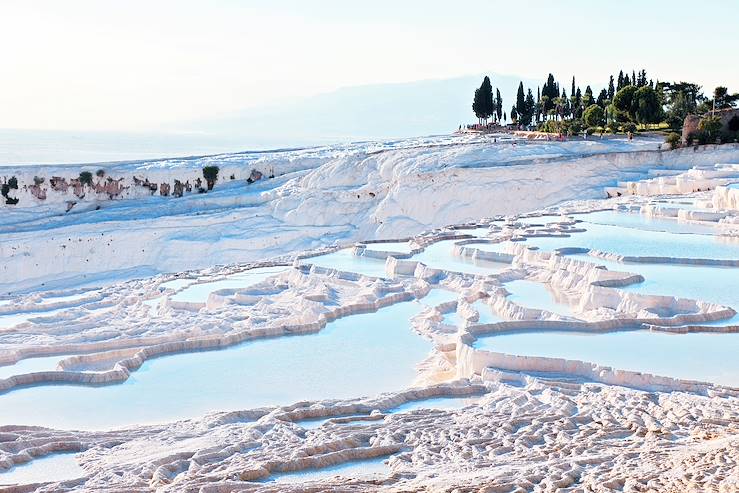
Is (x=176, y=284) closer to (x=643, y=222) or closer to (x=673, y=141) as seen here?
(x=643, y=222)

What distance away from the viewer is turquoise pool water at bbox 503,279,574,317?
9.21 m

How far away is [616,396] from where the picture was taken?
6.17m

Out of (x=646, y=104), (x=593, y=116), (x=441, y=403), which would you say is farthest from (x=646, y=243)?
(x=593, y=116)

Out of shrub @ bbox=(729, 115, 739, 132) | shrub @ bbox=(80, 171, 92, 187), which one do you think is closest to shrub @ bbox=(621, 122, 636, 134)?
shrub @ bbox=(729, 115, 739, 132)

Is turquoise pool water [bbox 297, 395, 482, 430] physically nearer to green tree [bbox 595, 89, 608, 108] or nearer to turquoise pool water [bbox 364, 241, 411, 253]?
turquoise pool water [bbox 364, 241, 411, 253]

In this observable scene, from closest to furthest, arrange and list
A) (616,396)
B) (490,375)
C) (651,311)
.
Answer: (616,396) → (490,375) → (651,311)

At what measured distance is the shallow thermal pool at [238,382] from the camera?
21.3ft

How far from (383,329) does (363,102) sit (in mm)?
163343

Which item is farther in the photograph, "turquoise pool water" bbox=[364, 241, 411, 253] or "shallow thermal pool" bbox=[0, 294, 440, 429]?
"turquoise pool water" bbox=[364, 241, 411, 253]

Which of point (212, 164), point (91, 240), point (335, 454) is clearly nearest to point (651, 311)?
point (335, 454)

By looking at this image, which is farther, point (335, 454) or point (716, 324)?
point (716, 324)

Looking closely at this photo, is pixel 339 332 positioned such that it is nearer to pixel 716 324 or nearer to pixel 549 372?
pixel 549 372

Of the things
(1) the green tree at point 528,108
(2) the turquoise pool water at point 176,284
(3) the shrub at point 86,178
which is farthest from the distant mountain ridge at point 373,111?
(2) the turquoise pool water at point 176,284

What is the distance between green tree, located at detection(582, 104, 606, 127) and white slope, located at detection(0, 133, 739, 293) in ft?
22.5
